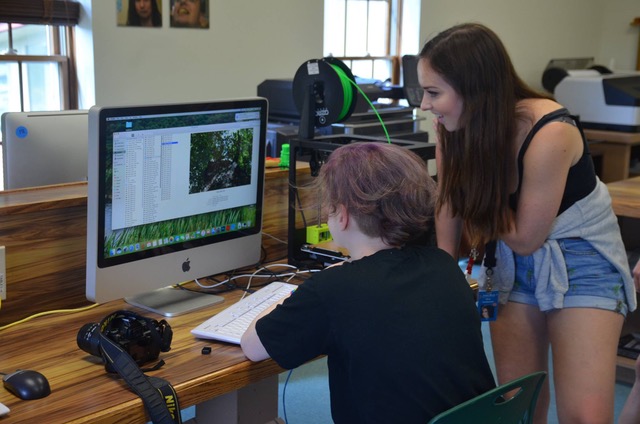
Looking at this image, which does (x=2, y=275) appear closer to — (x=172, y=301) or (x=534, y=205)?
(x=172, y=301)

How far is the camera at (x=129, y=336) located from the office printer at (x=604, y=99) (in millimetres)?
4285

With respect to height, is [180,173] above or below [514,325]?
above

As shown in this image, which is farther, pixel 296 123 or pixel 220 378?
pixel 296 123

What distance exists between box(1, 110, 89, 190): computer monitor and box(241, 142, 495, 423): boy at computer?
3.04ft

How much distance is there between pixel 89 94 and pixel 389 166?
9.45 feet

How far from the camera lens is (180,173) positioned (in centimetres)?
177

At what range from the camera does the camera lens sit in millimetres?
1453

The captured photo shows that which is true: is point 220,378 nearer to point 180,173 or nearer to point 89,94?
point 180,173

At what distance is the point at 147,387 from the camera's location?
135 cm

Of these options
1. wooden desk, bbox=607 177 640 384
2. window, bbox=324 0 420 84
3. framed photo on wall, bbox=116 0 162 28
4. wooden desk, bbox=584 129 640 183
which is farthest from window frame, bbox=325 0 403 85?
wooden desk, bbox=607 177 640 384

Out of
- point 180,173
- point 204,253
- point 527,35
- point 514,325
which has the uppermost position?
point 527,35

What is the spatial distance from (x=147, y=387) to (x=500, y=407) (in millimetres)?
604

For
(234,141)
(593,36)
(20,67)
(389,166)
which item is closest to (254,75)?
(20,67)

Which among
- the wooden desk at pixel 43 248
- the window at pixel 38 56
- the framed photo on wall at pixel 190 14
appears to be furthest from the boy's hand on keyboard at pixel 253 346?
the framed photo on wall at pixel 190 14
